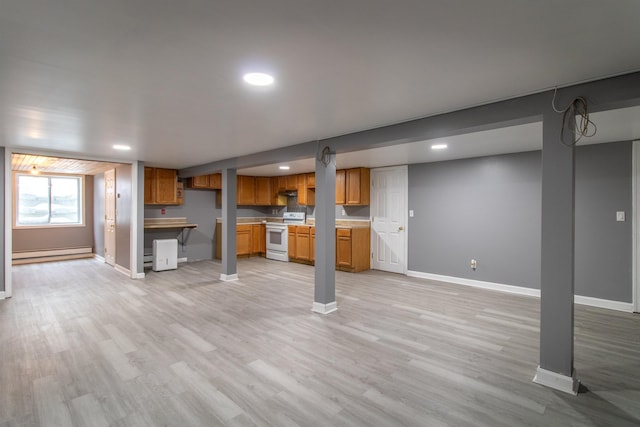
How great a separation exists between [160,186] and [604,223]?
7.74m

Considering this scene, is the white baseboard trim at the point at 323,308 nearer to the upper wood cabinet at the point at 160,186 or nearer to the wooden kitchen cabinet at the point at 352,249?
the wooden kitchen cabinet at the point at 352,249

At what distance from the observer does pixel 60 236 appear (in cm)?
780

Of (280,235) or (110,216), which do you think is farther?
(280,235)

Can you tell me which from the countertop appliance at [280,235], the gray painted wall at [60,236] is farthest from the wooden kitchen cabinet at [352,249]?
the gray painted wall at [60,236]

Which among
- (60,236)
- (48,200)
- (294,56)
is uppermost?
(294,56)

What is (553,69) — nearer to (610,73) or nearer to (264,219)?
(610,73)

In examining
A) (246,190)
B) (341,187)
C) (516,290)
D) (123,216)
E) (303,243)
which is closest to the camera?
(516,290)

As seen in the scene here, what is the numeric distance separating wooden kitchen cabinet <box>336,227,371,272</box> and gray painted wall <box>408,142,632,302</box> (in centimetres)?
95

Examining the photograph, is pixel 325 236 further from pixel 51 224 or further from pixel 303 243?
pixel 51 224

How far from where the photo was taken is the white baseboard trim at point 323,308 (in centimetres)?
394

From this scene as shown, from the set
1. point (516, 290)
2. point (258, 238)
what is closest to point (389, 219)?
point (516, 290)

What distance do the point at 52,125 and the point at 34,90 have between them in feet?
3.98

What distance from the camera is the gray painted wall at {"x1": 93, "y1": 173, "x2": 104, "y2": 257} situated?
773 cm

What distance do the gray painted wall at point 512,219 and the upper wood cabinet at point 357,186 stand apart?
38.0 inches
